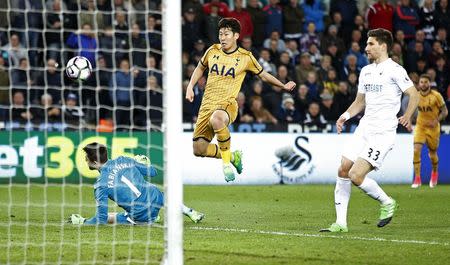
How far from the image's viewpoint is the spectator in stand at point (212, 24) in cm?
2203

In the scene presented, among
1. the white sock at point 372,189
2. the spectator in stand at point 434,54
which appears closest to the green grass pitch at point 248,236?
the white sock at point 372,189

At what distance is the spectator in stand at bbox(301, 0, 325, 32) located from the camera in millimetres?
23953

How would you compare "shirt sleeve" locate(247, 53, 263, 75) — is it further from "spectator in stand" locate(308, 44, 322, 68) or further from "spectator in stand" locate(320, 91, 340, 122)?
"spectator in stand" locate(308, 44, 322, 68)

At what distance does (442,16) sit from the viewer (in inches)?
983

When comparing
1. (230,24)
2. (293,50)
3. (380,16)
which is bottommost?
(230,24)

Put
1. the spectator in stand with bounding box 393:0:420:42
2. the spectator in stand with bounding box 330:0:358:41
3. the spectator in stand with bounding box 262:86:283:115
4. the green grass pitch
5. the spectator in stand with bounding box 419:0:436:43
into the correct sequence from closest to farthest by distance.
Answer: the green grass pitch, the spectator in stand with bounding box 262:86:283:115, the spectator in stand with bounding box 330:0:358:41, the spectator in stand with bounding box 393:0:420:42, the spectator in stand with bounding box 419:0:436:43

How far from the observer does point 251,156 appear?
1998 centimetres

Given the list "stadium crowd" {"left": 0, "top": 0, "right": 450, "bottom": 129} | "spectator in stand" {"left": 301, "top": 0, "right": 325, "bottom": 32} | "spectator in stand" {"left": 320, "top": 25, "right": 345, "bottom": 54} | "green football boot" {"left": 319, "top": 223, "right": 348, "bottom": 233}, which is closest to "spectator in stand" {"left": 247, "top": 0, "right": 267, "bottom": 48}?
"stadium crowd" {"left": 0, "top": 0, "right": 450, "bottom": 129}

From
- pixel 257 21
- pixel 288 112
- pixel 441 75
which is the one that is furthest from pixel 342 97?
pixel 441 75

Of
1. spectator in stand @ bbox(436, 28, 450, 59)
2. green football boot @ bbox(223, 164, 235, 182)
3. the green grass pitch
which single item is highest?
spectator in stand @ bbox(436, 28, 450, 59)

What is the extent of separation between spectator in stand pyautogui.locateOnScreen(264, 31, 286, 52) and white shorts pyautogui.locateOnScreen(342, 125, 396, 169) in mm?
11538

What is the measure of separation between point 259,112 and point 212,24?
2383 millimetres

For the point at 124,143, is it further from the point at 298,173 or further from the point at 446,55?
the point at 446,55

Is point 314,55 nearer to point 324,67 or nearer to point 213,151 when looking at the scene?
point 324,67
